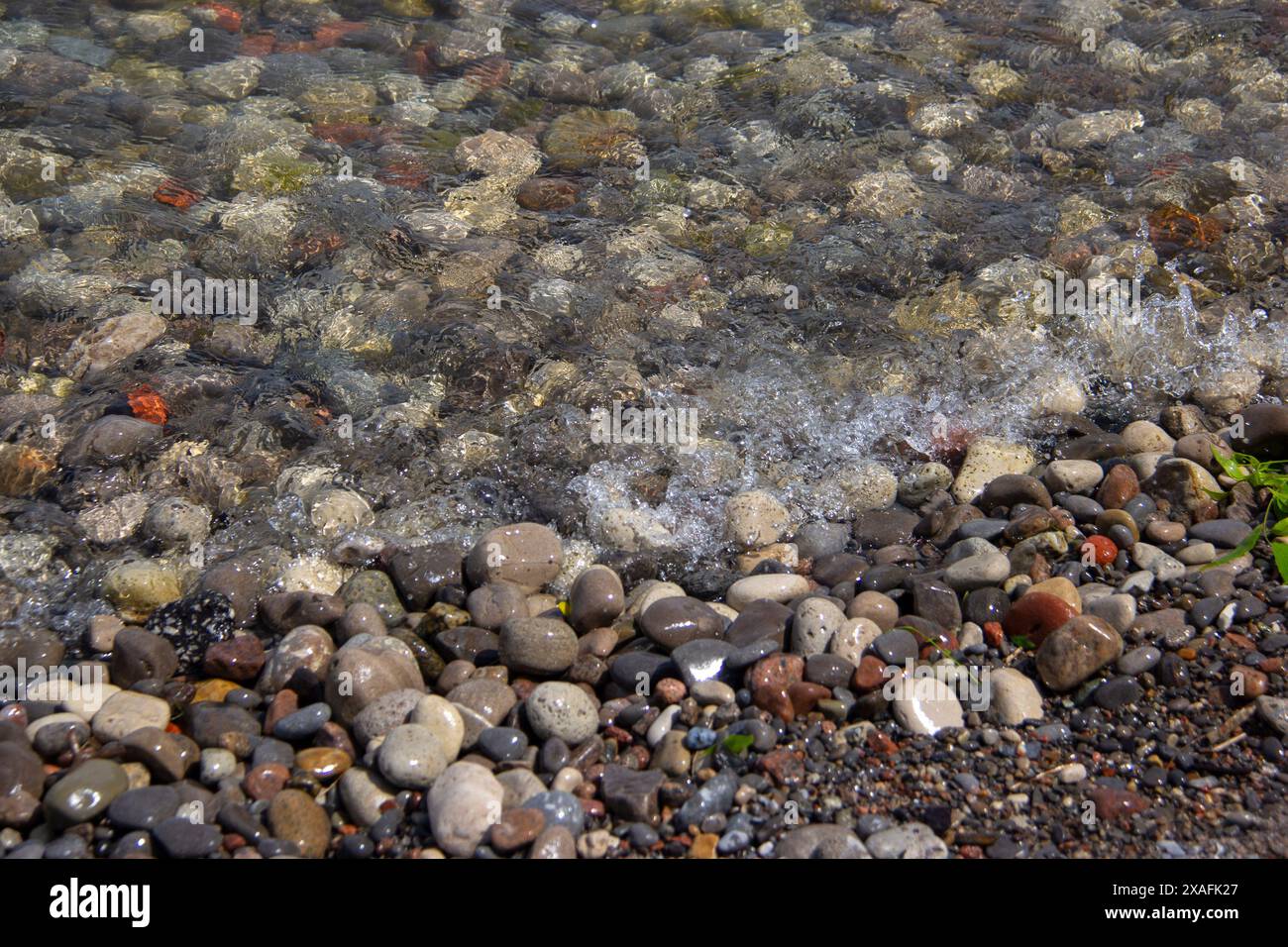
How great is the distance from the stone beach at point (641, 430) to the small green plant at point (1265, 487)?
0.13 ft

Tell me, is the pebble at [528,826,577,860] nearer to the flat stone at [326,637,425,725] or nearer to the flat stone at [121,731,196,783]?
the flat stone at [326,637,425,725]

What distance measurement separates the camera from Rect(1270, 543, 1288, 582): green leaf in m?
3.38

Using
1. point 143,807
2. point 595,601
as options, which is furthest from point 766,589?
point 143,807

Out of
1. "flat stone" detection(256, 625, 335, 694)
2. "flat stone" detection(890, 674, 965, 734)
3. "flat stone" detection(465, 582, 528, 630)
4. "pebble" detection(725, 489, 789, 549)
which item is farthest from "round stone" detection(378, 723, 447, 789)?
"pebble" detection(725, 489, 789, 549)

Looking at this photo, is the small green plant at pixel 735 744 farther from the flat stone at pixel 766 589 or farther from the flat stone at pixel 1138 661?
the flat stone at pixel 1138 661

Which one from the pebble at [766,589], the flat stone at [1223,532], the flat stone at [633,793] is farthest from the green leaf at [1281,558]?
the flat stone at [633,793]

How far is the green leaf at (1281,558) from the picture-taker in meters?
3.38

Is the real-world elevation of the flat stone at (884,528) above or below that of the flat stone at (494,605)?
above

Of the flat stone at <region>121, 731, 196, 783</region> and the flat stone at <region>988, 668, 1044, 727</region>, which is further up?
the flat stone at <region>988, 668, 1044, 727</region>

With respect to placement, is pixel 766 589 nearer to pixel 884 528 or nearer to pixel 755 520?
pixel 755 520

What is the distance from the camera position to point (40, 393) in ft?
16.2

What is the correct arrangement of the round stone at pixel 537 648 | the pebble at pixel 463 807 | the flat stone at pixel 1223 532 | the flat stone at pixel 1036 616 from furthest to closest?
the flat stone at pixel 1223 532, the round stone at pixel 537 648, the flat stone at pixel 1036 616, the pebble at pixel 463 807

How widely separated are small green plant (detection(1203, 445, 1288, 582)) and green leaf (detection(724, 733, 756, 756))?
1804 mm

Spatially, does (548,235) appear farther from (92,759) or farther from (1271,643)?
(1271,643)
